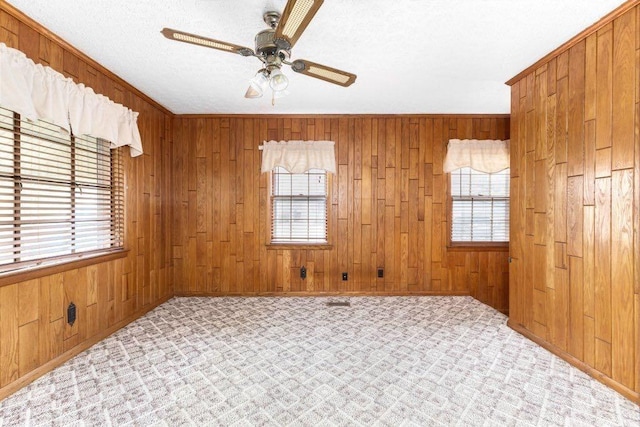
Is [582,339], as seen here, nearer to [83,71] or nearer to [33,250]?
[33,250]

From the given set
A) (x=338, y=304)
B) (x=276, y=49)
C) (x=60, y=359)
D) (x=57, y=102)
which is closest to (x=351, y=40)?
(x=276, y=49)

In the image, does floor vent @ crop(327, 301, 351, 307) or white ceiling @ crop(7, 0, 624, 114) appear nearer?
white ceiling @ crop(7, 0, 624, 114)

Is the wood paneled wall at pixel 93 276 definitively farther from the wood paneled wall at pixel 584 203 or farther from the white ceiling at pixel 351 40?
the wood paneled wall at pixel 584 203

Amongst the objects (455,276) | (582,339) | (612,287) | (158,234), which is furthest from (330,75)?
(455,276)

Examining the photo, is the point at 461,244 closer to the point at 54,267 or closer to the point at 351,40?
the point at 351,40

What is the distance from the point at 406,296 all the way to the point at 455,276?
2.47 ft

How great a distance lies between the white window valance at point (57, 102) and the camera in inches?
71.9

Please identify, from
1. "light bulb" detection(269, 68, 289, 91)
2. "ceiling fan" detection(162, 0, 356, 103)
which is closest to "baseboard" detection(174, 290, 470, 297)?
"ceiling fan" detection(162, 0, 356, 103)

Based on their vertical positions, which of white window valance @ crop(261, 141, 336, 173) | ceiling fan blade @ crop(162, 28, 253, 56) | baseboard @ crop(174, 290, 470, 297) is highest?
ceiling fan blade @ crop(162, 28, 253, 56)

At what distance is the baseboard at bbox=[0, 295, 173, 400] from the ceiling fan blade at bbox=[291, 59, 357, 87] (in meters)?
2.76

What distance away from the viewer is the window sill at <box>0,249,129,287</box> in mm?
1886

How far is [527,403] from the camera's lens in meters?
1.79

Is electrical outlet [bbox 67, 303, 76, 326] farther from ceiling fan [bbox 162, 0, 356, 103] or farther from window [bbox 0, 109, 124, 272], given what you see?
ceiling fan [bbox 162, 0, 356, 103]

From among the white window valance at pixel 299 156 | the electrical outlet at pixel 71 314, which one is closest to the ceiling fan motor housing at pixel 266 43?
the white window valance at pixel 299 156
